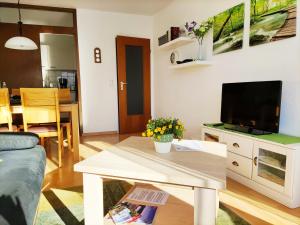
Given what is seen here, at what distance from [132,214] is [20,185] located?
24.9 inches

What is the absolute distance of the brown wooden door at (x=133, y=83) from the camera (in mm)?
4688

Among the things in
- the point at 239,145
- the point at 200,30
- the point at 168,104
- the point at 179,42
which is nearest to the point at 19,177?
the point at 239,145

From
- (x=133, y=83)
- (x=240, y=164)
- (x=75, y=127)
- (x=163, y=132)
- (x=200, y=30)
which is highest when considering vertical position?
(x=200, y=30)

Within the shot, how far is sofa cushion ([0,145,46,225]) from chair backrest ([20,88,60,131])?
3.54 feet

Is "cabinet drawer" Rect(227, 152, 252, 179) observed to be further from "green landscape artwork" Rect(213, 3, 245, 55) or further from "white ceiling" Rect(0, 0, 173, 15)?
"white ceiling" Rect(0, 0, 173, 15)

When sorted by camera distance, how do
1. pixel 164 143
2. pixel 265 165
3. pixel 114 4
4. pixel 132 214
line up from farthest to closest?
pixel 114 4, pixel 265 165, pixel 164 143, pixel 132 214

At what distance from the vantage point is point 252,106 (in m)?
2.36

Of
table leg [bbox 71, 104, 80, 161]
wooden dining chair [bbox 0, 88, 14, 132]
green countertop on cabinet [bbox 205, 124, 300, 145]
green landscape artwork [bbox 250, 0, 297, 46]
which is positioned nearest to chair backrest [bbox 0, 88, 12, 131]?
wooden dining chair [bbox 0, 88, 14, 132]

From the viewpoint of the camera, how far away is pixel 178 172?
44.8 inches

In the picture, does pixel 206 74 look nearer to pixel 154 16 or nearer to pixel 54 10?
pixel 154 16

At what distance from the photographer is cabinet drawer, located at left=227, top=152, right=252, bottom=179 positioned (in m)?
2.18

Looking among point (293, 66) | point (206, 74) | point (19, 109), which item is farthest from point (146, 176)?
point (206, 74)

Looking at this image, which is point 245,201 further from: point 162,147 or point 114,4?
point 114,4

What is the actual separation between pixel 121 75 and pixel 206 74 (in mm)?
1959
